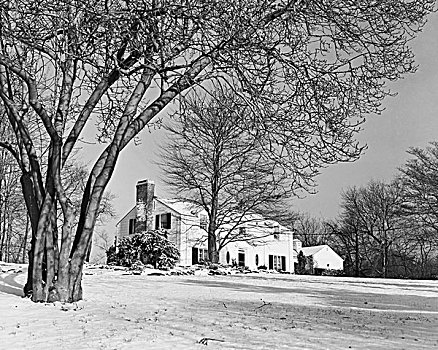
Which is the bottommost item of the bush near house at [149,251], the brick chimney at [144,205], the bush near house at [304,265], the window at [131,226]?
the bush near house at [304,265]

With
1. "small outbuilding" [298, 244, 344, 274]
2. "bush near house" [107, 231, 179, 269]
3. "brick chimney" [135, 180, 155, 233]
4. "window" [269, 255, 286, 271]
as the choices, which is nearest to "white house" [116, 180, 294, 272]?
"brick chimney" [135, 180, 155, 233]

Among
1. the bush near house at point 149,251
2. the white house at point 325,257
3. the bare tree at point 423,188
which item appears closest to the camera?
the bush near house at point 149,251

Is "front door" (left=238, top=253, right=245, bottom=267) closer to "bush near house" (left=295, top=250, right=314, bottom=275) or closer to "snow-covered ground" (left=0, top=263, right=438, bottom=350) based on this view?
"bush near house" (left=295, top=250, right=314, bottom=275)

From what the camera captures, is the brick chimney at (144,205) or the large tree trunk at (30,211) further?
the brick chimney at (144,205)

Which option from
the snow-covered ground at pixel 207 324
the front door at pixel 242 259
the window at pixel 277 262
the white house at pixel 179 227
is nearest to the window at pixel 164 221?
the white house at pixel 179 227

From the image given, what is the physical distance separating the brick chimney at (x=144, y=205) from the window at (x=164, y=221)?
26.1 inches

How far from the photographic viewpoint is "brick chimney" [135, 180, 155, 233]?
1380 inches

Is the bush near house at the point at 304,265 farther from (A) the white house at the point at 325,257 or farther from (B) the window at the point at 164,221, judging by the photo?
(B) the window at the point at 164,221

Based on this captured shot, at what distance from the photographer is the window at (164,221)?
35438 mm

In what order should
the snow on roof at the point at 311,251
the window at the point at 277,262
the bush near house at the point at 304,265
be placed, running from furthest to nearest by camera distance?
the snow on roof at the point at 311,251
the bush near house at the point at 304,265
the window at the point at 277,262

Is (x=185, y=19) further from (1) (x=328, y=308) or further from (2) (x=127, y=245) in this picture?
(2) (x=127, y=245)

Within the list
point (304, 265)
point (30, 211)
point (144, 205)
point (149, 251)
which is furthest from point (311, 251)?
point (30, 211)

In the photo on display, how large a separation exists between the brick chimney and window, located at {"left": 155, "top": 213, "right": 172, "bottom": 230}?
0.66m

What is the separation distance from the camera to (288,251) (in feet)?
143
